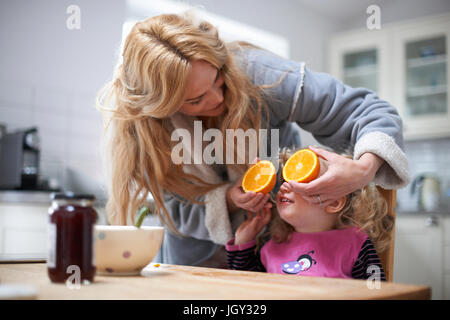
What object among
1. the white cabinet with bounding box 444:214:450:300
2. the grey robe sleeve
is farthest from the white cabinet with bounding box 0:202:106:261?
the white cabinet with bounding box 444:214:450:300

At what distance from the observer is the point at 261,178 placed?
3.89 feet

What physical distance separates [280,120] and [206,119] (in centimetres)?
23

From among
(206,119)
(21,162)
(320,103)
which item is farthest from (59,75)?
(320,103)

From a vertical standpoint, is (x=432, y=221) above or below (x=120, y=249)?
below

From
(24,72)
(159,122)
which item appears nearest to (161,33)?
(159,122)

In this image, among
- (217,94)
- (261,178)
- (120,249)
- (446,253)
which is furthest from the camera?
(446,253)

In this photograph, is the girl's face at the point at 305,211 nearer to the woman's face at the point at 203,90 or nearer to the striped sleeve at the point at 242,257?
the striped sleeve at the point at 242,257

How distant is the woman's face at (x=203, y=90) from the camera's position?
1.25 meters

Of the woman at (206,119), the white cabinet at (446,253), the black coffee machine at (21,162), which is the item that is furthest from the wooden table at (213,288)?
the white cabinet at (446,253)

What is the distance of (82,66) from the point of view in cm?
307

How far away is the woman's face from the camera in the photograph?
1.25m

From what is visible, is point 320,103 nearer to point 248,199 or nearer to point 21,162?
point 248,199

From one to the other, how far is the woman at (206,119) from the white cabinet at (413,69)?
9.29 ft

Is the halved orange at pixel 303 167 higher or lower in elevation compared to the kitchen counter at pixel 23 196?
higher
